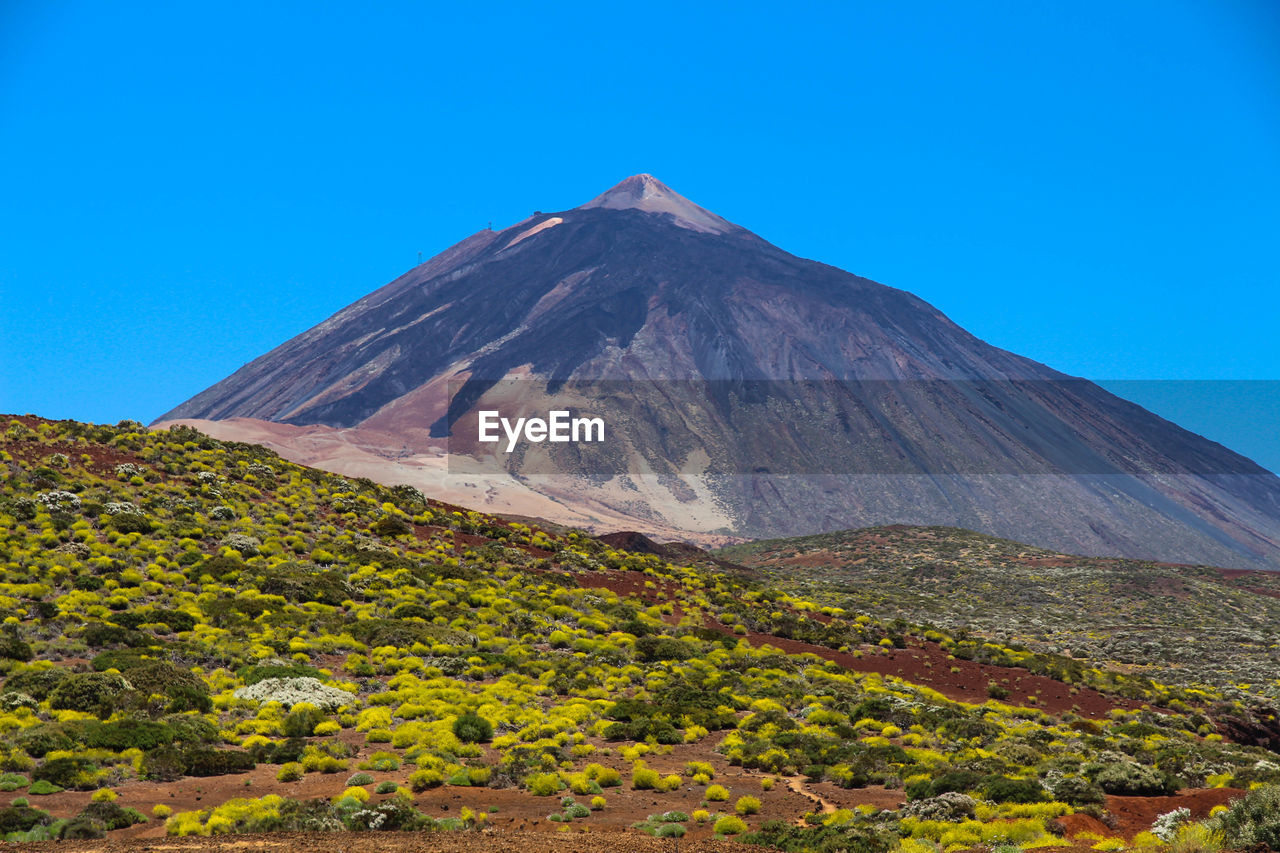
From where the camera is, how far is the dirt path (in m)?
17.0

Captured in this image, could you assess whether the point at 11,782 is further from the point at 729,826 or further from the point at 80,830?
the point at 729,826

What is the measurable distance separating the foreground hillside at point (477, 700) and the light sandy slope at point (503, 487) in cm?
10810

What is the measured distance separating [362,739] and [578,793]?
18.9 ft

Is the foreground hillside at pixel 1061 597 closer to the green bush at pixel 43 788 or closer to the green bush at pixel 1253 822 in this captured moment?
the green bush at pixel 1253 822

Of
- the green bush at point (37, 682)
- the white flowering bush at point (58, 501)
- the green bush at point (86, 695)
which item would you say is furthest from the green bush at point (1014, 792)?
the white flowering bush at point (58, 501)

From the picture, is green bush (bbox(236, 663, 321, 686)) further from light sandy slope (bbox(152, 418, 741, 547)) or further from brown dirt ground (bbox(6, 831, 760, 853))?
light sandy slope (bbox(152, 418, 741, 547))

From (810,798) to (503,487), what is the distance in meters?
153

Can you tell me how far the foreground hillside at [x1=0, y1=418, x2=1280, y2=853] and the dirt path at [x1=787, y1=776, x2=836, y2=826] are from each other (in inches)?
3.3

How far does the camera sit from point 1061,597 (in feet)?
229

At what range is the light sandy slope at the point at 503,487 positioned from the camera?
156375mm

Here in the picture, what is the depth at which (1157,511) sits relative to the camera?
602 ft

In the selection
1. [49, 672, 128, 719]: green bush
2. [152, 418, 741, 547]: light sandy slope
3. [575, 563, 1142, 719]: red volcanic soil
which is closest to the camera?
[49, 672, 128, 719]: green bush

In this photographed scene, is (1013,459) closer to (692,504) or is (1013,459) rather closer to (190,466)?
(692,504)

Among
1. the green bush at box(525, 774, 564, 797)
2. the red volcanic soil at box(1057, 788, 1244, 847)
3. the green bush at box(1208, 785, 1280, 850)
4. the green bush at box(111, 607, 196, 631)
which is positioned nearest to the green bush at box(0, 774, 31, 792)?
the green bush at box(525, 774, 564, 797)
